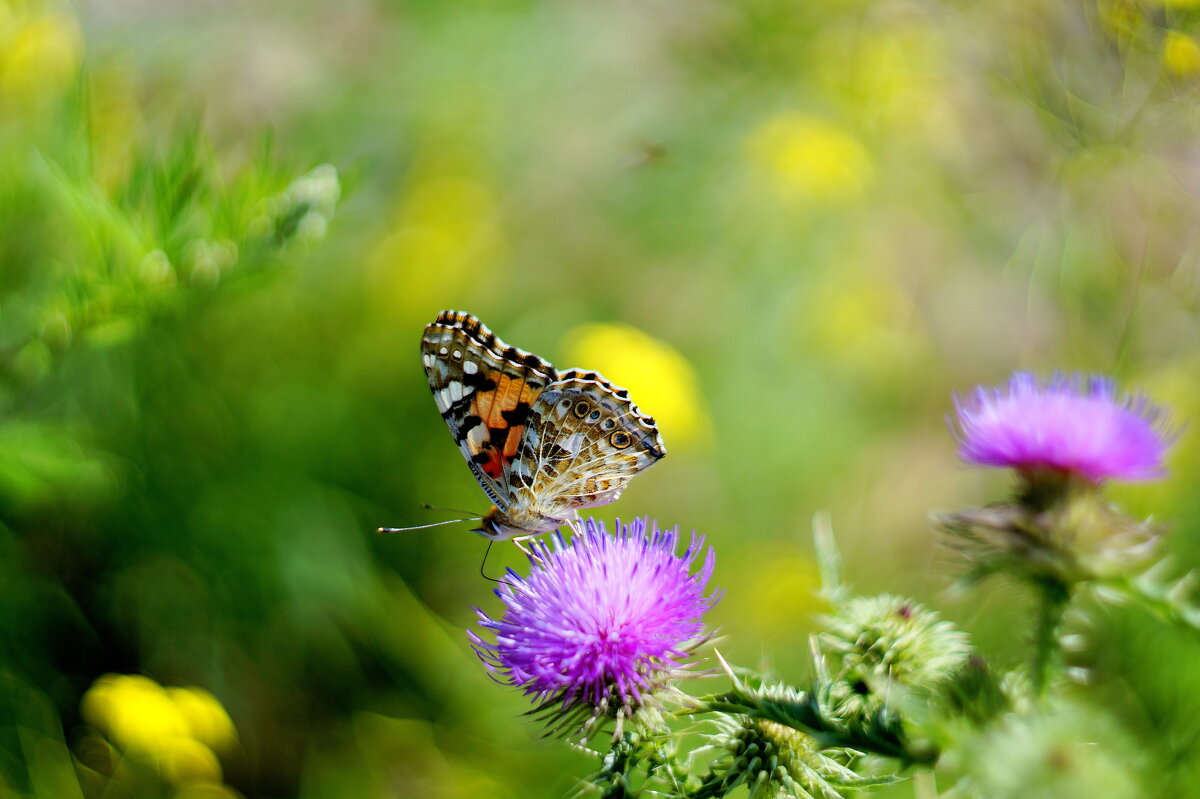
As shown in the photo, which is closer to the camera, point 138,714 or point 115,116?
point 138,714

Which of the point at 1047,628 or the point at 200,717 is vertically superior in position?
the point at 200,717

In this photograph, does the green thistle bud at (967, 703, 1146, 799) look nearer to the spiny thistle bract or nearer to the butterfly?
the spiny thistle bract

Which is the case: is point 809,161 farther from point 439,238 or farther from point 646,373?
point 439,238

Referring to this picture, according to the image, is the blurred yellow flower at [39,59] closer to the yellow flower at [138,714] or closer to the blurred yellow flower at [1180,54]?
the yellow flower at [138,714]

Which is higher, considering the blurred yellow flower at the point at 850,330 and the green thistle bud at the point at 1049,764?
the blurred yellow flower at the point at 850,330

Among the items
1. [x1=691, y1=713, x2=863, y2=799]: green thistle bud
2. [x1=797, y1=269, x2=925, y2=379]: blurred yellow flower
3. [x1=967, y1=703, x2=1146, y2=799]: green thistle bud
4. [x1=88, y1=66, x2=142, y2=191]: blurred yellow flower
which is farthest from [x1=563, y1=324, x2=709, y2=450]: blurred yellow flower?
[x1=967, y1=703, x2=1146, y2=799]: green thistle bud

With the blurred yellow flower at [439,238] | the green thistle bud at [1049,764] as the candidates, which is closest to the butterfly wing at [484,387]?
Answer: the green thistle bud at [1049,764]

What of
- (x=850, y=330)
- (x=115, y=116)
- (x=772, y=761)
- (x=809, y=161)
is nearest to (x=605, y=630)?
(x=772, y=761)
